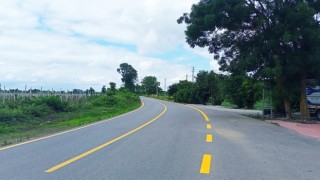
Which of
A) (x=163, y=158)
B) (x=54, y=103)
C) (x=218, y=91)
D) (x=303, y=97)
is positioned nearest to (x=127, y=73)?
(x=218, y=91)

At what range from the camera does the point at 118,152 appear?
1088 centimetres

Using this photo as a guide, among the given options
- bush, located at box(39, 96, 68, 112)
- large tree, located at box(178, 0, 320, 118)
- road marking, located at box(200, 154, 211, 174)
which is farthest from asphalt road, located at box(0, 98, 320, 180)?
bush, located at box(39, 96, 68, 112)

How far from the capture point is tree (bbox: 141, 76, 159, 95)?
172m

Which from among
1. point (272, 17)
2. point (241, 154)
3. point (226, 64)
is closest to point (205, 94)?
point (226, 64)

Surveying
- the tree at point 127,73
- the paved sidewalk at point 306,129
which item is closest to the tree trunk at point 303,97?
the paved sidewalk at point 306,129

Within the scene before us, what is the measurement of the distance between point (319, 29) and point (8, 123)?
755 inches

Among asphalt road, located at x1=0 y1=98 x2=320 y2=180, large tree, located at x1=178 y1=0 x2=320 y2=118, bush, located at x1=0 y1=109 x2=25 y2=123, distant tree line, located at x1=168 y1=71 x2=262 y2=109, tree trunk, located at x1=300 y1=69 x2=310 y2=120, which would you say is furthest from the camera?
distant tree line, located at x1=168 y1=71 x2=262 y2=109

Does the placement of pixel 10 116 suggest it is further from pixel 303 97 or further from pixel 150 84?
pixel 150 84

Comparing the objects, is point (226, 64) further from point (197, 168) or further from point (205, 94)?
point (205, 94)

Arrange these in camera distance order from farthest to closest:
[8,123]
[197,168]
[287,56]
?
1. [287,56]
2. [8,123]
3. [197,168]

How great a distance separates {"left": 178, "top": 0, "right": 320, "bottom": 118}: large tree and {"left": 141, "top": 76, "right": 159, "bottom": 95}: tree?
141 m

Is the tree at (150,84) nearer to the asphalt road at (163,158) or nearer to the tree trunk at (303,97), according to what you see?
the tree trunk at (303,97)

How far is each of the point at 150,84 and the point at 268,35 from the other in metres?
147

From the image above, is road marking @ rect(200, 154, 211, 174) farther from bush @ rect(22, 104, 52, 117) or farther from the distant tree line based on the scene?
the distant tree line
